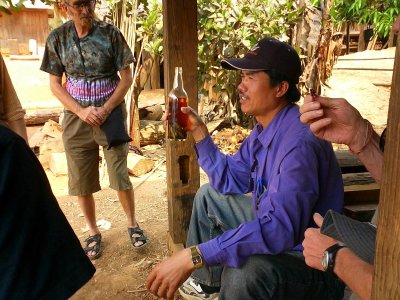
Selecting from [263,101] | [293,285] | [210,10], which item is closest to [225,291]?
[293,285]

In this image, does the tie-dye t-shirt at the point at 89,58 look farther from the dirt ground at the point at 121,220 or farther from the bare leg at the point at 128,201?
the dirt ground at the point at 121,220

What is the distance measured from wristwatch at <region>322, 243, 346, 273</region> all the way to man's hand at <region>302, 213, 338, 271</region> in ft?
0.14

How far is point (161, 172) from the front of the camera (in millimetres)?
5883

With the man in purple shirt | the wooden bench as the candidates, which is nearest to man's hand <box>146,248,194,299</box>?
the man in purple shirt

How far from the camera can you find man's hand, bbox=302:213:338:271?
1434 mm

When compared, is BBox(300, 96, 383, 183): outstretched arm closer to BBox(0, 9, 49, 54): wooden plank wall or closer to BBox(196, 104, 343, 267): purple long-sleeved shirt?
BBox(196, 104, 343, 267): purple long-sleeved shirt

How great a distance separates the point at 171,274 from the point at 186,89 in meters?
1.50

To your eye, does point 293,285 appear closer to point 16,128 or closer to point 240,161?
point 240,161

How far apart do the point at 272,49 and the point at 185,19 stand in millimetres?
846

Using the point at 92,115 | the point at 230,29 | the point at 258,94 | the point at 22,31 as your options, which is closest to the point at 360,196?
the point at 258,94

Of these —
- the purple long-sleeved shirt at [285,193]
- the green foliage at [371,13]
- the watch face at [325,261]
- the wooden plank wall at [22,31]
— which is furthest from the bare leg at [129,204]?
the green foliage at [371,13]

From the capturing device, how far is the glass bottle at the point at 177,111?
105 inches

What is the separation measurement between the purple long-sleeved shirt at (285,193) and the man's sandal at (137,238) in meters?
1.62

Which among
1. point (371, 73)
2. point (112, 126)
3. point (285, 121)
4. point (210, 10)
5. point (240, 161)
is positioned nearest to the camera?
point (285, 121)
